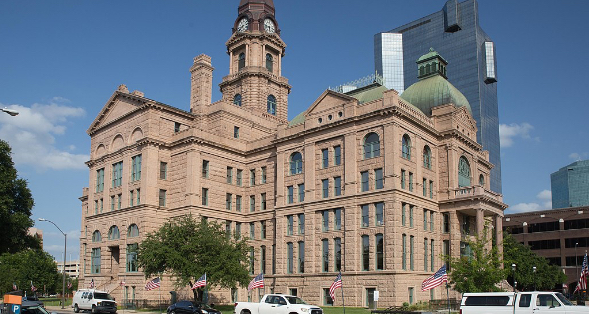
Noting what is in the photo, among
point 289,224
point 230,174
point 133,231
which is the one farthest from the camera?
point 230,174

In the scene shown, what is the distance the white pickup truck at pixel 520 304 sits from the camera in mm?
30250

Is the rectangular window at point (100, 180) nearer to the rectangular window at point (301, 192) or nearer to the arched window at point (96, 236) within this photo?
the arched window at point (96, 236)

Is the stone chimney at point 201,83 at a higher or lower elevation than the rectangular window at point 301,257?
higher

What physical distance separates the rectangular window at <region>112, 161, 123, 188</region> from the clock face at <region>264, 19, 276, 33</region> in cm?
3014

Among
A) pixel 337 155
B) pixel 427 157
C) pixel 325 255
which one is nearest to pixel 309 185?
pixel 337 155

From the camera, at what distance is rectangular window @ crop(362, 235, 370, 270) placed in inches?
2201

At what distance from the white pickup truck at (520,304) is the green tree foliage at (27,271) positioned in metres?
79.6

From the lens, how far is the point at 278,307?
129 feet

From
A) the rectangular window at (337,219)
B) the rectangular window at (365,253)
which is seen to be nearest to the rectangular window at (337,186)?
the rectangular window at (337,219)

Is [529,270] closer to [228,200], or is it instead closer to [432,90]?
[432,90]

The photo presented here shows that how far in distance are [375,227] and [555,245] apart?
203ft

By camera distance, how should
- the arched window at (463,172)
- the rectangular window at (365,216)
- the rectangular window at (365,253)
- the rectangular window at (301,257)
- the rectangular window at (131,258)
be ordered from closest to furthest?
the rectangular window at (365,253) < the rectangular window at (365,216) < the rectangular window at (301,257) < the arched window at (463,172) < the rectangular window at (131,258)

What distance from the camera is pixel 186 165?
65.8 meters

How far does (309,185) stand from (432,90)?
1760 centimetres
